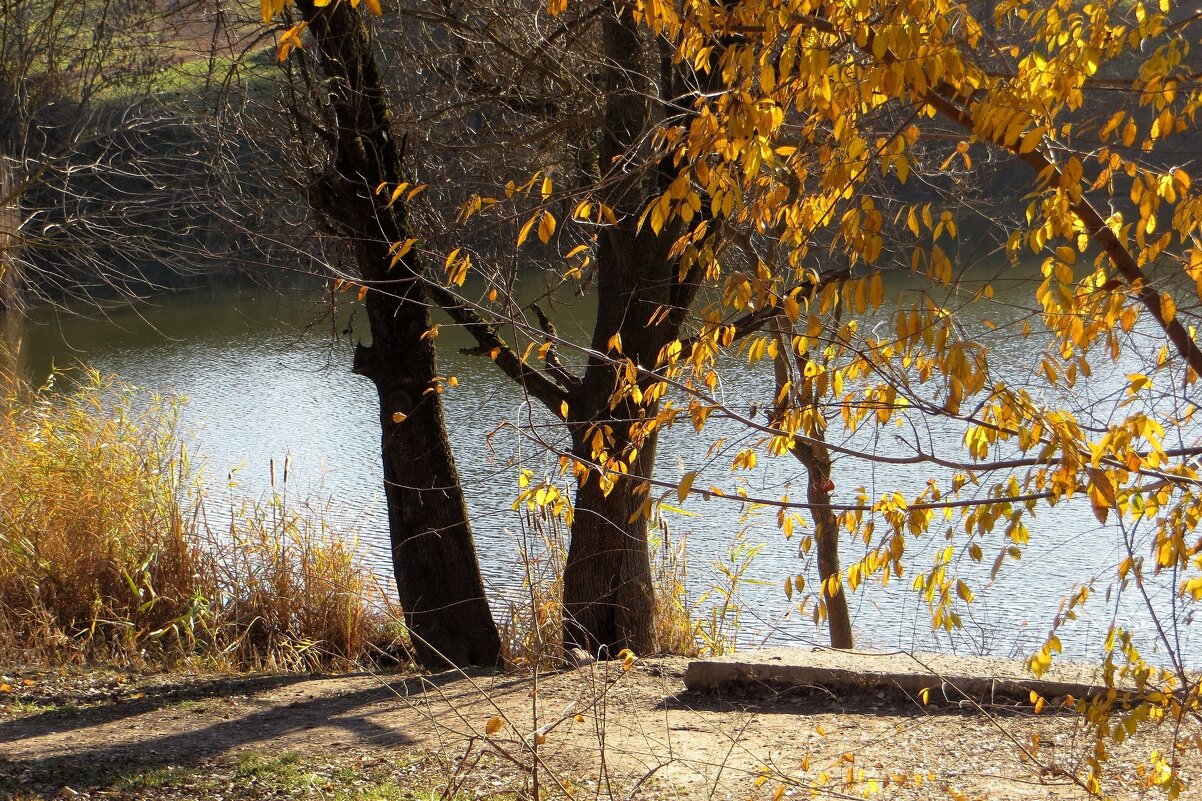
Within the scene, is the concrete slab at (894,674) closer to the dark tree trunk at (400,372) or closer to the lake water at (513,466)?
the lake water at (513,466)

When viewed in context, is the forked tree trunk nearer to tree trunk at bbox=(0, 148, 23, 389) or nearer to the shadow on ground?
the shadow on ground

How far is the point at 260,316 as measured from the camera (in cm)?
2248

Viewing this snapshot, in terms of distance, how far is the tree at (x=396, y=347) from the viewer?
5461mm

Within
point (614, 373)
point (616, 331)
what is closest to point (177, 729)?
point (614, 373)

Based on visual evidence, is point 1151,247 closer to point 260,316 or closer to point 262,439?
point 262,439

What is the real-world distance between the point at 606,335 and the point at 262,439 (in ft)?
28.6

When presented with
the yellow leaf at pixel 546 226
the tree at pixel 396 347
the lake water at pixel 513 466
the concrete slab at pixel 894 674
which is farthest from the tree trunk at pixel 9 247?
the concrete slab at pixel 894 674

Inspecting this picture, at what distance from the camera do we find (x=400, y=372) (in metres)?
5.80

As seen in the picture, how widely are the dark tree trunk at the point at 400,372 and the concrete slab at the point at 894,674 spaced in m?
1.42

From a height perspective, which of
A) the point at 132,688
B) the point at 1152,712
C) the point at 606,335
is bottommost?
the point at 132,688

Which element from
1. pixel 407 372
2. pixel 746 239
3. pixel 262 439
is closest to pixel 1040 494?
pixel 746 239

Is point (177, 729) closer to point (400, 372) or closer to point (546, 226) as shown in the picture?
point (400, 372)

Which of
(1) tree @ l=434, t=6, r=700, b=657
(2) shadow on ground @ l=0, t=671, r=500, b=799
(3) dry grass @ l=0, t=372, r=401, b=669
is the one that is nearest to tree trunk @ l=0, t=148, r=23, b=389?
(3) dry grass @ l=0, t=372, r=401, b=669

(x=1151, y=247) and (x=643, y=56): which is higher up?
(x=643, y=56)
